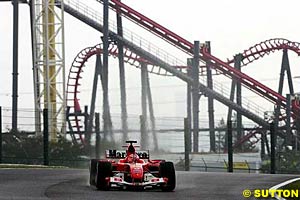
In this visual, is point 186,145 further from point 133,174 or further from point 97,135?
point 133,174

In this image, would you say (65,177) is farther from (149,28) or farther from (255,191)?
(149,28)

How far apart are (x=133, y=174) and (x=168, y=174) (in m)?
0.73

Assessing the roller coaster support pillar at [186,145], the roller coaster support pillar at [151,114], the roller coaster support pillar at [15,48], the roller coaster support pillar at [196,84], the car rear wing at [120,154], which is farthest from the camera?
the roller coaster support pillar at [196,84]

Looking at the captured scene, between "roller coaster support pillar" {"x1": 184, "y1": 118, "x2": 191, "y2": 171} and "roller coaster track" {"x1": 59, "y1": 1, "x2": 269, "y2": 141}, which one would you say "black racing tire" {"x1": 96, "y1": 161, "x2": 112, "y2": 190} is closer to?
"roller coaster support pillar" {"x1": 184, "y1": 118, "x2": 191, "y2": 171}

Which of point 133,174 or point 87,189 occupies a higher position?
point 133,174

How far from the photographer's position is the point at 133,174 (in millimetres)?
15812

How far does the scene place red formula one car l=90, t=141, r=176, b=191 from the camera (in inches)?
620

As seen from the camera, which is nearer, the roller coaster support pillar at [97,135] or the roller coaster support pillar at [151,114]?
the roller coaster support pillar at [97,135]

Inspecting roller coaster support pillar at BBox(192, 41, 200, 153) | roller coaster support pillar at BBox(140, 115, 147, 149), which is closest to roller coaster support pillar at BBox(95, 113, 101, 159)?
roller coaster support pillar at BBox(140, 115, 147, 149)

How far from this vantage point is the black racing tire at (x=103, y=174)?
15.8 metres

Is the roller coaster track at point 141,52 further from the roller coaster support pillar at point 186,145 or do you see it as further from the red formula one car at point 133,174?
the red formula one car at point 133,174

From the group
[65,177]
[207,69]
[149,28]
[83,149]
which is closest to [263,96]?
[207,69]

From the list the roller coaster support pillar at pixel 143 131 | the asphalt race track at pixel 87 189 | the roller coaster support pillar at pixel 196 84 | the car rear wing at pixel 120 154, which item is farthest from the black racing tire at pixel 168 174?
the roller coaster support pillar at pixel 196 84

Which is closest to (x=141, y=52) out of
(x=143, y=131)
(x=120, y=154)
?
(x=143, y=131)
